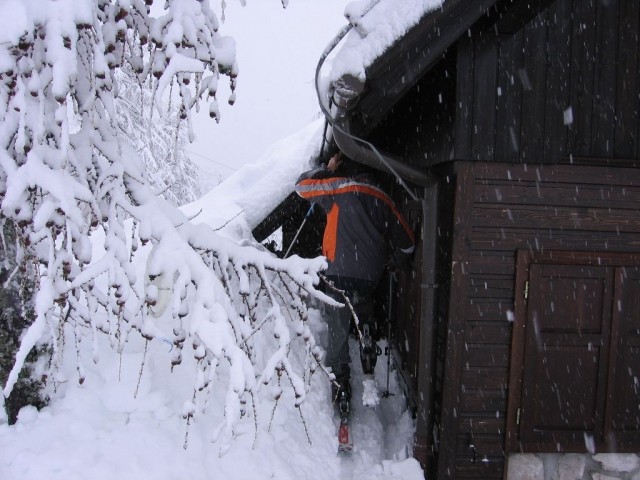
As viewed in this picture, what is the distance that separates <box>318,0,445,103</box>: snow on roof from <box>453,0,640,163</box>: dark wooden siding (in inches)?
28.5

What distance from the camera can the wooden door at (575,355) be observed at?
3.72 m

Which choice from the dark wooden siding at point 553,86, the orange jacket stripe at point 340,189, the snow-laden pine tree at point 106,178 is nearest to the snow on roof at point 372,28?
the dark wooden siding at point 553,86

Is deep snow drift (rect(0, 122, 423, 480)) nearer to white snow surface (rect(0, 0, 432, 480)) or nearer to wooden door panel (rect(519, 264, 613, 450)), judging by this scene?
white snow surface (rect(0, 0, 432, 480))

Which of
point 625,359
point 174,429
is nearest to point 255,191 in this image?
point 174,429

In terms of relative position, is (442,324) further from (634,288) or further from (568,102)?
(568,102)

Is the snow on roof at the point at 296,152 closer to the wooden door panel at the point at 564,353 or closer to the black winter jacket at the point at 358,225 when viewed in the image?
the black winter jacket at the point at 358,225

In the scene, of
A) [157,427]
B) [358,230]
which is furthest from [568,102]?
[157,427]

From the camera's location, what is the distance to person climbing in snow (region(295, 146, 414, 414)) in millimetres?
4750

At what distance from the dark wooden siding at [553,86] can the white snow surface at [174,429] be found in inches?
36.0

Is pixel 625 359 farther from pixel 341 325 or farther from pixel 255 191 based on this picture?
pixel 255 191

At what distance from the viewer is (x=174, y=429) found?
3.54 m

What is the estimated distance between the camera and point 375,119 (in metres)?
3.83

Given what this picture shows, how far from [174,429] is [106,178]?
2.28 metres

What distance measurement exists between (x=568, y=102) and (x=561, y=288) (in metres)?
1.52
